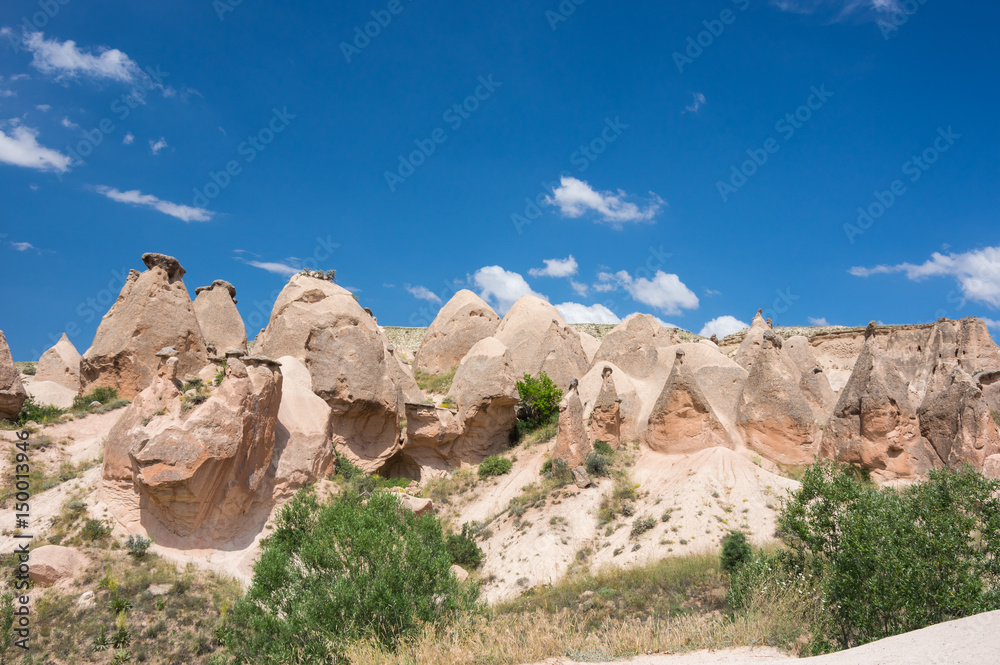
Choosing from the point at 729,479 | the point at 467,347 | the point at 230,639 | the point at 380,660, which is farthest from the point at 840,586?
the point at 467,347

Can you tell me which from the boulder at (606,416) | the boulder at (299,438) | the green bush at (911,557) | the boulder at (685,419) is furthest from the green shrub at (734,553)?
the boulder at (299,438)

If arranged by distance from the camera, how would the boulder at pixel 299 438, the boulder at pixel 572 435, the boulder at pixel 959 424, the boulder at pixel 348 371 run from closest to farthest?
the boulder at pixel 299 438
the boulder at pixel 959 424
the boulder at pixel 572 435
the boulder at pixel 348 371

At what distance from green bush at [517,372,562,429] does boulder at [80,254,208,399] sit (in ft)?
38.3

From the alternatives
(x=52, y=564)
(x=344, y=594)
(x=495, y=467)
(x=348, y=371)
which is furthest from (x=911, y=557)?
(x=348, y=371)

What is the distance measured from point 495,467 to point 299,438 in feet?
24.3

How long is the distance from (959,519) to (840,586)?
1.80 m

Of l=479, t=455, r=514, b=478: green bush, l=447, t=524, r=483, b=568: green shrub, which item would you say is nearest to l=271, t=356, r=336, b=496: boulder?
l=447, t=524, r=483, b=568: green shrub

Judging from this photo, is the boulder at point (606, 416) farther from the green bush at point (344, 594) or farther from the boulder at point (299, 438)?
the green bush at point (344, 594)

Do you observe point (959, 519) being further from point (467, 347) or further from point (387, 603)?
point (467, 347)

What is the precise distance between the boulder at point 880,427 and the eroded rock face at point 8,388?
24340 mm

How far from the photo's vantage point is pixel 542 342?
27.6 metres

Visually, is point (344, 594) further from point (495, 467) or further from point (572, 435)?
point (495, 467)

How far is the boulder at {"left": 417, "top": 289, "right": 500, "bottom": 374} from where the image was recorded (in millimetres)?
30578

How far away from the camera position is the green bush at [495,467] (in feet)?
71.1
